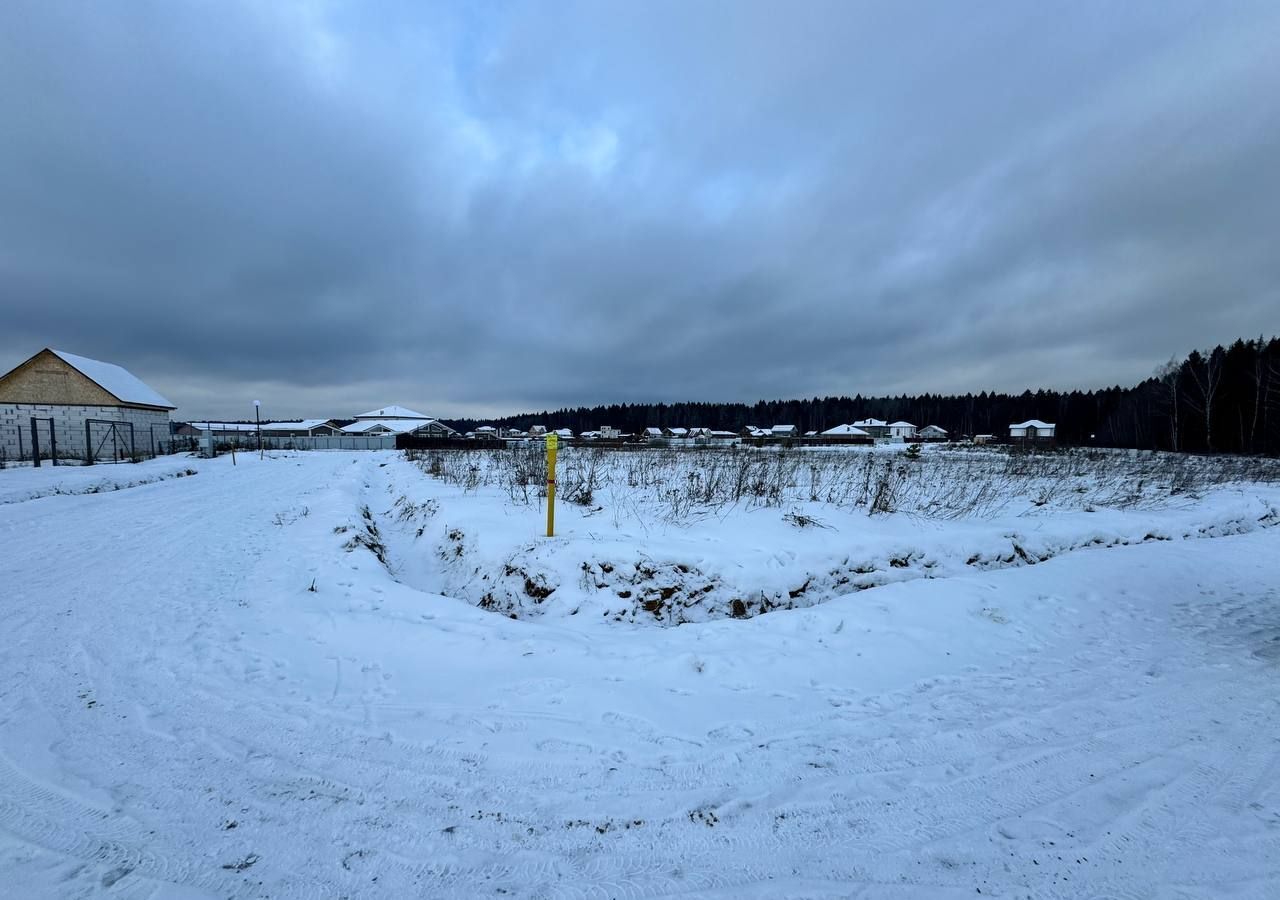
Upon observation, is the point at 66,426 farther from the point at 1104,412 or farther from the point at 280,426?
the point at 1104,412

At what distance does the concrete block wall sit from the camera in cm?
2936

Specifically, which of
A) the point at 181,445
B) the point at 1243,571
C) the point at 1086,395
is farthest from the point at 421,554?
the point at 1086,395

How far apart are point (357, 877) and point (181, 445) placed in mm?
57035

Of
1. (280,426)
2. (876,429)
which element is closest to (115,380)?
(280,426)

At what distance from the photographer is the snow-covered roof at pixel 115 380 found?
3353 cm

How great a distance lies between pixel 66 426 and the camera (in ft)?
106

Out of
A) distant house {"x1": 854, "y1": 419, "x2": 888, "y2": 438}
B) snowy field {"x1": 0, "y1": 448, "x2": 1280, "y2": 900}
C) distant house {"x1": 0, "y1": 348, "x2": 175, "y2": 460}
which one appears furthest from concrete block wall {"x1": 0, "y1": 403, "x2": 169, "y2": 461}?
distant house {"x1": 854, "y1": 419, "x2": 888, "y2": 438}

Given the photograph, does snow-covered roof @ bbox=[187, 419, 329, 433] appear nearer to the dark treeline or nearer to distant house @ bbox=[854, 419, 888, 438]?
the dark treeline

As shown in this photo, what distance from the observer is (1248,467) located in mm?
22109

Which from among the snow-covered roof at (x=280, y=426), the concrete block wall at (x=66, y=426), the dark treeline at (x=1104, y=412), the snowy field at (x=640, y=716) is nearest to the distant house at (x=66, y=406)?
the concrete block wall at (x=66, y=426)

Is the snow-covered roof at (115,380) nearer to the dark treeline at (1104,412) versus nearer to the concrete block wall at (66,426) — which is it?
the concrete block wall at (66,426)

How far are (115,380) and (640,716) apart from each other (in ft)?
172

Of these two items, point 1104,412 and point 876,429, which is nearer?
point 1104,412

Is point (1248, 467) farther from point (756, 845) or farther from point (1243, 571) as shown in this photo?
point (756, 845)
